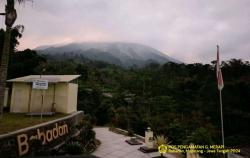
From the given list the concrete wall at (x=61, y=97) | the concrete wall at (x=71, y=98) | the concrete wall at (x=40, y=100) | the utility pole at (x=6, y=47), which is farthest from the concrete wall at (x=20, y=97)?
the utility pole at (x=6, y=47)

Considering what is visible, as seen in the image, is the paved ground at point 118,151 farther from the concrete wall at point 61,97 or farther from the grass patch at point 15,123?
the concrete wall at point 61,97

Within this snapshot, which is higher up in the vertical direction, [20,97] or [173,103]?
[20,97]

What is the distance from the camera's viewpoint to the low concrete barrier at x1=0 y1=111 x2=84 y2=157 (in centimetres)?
828

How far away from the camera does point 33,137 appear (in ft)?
32.5

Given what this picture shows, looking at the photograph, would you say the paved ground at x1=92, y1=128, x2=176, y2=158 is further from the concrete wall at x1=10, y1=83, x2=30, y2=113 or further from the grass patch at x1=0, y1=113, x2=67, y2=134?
the concrete wall at x1=10, y1=83, x2=30, y2=113

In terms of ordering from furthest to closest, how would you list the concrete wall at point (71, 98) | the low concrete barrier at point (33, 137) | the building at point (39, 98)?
1. the concrete wall at point (71, 98)
2. the building at point (39, 98)
3. the low concrete barrier at point (33, 137)

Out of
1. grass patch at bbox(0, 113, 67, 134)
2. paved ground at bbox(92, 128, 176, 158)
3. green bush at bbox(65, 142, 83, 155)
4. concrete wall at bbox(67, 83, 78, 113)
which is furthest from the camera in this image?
concrete wall at bbox(67, 83, 78, 113)

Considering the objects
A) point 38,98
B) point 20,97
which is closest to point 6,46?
point 38,98

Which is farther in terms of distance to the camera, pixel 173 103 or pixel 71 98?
pixel 173 103

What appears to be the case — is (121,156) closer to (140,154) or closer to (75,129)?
(140,154)

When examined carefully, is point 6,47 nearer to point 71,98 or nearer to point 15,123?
point 15,123

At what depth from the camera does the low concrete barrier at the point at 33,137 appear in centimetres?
828

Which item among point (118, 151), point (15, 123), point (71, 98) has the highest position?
point (71, 98)

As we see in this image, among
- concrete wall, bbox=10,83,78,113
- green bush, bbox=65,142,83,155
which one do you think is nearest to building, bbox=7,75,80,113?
concrete wall, bbox=10,83,78,113
